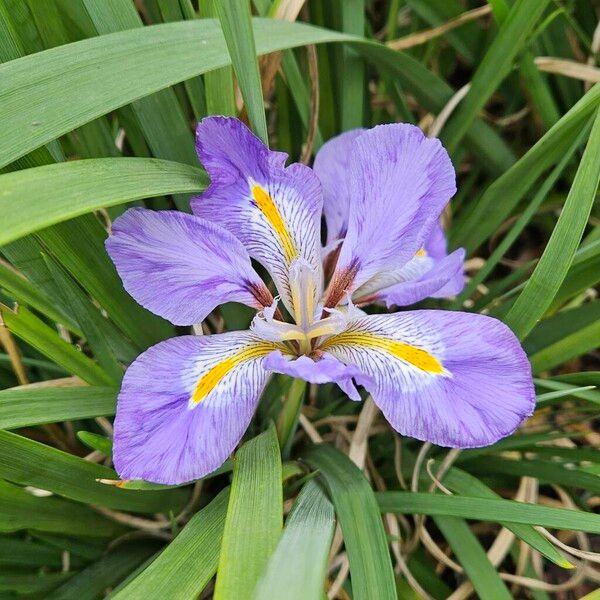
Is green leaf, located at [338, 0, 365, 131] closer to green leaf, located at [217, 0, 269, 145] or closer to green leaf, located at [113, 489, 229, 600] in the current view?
green leaf, located at [217, 0, 269, 145]

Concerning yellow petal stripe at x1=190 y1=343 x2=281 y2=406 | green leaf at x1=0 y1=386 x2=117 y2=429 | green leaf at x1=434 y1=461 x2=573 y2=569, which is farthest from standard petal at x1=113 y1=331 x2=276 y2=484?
green leaf at x1=434 y1=461 x2=573 y2=569

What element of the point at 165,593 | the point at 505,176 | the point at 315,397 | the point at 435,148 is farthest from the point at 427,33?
the point at 165,593

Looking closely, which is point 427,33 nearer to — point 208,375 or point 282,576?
point 208,375

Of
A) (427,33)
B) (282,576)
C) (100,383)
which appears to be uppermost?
(427,33)

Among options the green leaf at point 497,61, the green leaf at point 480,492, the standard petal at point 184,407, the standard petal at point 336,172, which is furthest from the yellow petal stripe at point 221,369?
the green leaf at point 497,61

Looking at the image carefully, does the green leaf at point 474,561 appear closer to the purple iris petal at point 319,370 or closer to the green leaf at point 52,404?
the purple iris petal at point 319,370

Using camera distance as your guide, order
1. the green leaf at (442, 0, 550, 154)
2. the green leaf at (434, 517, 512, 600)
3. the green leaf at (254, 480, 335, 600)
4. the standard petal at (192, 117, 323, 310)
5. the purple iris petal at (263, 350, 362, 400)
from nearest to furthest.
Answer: the green leaf at (254, 480, 335, 600) < the purple iris petal at (263, 350, 362, 400) < the standard petal at (192, 117, 323, 310) < the green leaf at (434, 517, 512, 600) < the green leaf at (442, 0, 550, 154)

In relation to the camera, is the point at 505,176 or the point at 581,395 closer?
the point at 581,395
